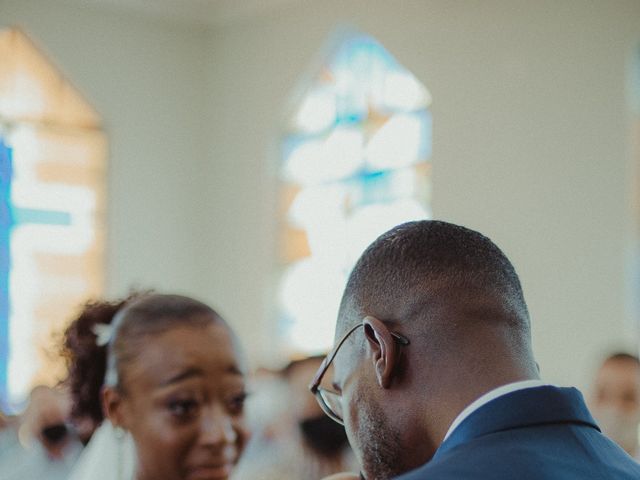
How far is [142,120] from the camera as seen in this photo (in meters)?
14.9

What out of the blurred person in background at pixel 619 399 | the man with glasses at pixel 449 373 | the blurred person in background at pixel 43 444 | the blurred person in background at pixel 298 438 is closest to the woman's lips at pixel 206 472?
the man with glasses at pixel 449 373

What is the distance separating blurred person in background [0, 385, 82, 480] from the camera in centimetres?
416

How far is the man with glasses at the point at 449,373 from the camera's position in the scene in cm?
167

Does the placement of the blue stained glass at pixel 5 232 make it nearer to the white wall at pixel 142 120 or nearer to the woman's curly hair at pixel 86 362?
the white wall at pixel 142 120

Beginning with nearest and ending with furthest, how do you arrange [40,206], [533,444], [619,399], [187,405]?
[533,444] → [187,405] → [619,399] → [40,206]

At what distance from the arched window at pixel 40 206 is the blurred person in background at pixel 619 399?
8.71 metres

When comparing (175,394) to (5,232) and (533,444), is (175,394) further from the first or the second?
(5,232)

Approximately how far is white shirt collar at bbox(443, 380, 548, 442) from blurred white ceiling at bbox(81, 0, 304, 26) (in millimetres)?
13027

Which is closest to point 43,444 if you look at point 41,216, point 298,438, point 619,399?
point 298,438

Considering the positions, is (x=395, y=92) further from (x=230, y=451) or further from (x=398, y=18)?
(x=230, y=451)

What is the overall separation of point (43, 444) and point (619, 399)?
2774 mm

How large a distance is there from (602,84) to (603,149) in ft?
1.96

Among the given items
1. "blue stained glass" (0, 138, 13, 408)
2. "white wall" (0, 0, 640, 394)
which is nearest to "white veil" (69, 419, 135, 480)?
"white wall" (0, 0, 640, 394)

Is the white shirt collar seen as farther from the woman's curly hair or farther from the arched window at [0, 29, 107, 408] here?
the arched window at [0, 29, 107, 408]
